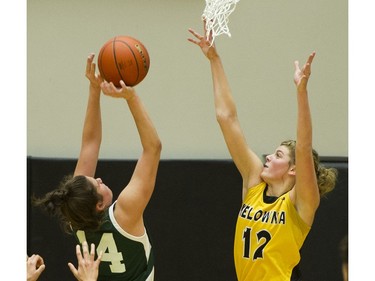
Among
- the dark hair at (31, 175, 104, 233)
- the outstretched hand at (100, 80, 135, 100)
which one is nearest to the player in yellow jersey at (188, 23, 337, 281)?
the outstretched hand at (100, 80, 135, 100)

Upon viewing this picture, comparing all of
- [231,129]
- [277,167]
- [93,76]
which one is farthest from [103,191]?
[277,167]

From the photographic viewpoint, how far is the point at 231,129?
354 cm

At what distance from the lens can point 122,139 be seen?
17.8ft

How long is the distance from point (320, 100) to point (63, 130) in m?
1.93

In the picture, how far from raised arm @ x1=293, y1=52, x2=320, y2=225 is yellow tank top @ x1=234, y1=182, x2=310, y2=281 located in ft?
0.29

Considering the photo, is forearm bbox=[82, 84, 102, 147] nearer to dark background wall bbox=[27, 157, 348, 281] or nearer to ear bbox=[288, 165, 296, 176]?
ear bbox=[288, 165, 296, 176]

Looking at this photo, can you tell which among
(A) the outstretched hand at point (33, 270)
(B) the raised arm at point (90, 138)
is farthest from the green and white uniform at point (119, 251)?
(A) the outstretched hand at point (33, 270)

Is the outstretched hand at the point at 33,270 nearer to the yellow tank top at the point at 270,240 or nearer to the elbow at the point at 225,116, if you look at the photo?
the yellow tank top at the point at 270,240

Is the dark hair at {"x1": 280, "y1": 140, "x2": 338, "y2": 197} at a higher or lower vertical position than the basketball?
lower

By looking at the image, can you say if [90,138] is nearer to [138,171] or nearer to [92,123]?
[92,123]

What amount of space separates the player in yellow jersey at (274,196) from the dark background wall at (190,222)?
1.72 m

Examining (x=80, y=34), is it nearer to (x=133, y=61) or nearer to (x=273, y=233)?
(x=133, y=61)

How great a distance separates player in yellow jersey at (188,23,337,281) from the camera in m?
3.19

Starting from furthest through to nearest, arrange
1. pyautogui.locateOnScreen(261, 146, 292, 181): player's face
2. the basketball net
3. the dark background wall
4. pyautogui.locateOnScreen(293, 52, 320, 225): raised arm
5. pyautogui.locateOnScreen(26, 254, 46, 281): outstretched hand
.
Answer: the dark background wall
the basketball net
pyautogui.locateOnScreen(261, 146, 292, 181): player's face
pyautogui.locateOnScreen(293, 52, 320, 225): raised arm
pyautogui.locateOnScreen(26, 254, 46, 281): outstretched hand
